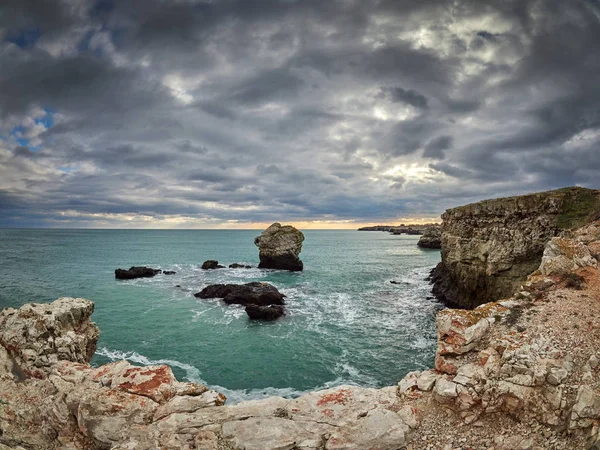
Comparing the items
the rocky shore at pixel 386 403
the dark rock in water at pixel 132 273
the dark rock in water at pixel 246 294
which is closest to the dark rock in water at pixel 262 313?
the dark rock in water at pixel 246 294

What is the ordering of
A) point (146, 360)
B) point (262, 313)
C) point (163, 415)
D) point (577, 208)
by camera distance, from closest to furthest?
point (163, 415) < point (146, 360) < point (577, 208) < point (262, 313)

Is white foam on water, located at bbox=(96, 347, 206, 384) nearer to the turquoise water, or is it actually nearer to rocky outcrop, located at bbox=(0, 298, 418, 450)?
the turquoise water

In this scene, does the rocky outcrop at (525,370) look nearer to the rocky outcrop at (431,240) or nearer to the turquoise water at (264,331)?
the turquoise water at (264,331)

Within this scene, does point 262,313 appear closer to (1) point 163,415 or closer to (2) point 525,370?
(1) point 163,415

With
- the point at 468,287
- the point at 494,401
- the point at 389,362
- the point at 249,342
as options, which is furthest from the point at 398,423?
the point at 468,287

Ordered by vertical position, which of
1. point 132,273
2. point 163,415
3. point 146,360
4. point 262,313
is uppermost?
point 163,415

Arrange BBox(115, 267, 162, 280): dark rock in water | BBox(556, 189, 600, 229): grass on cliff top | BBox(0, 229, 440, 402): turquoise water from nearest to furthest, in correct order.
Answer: BBox(0, 229, 440, 402): turquoise water
BBox(556, 189, 600, 229): grass on cliff top
BBox(115, 267, 162, 280): dark rock in water

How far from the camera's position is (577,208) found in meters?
25.0

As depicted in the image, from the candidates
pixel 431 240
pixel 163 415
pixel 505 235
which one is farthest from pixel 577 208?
pixel 431 240

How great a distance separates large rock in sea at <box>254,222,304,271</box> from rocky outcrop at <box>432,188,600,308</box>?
1488 inches

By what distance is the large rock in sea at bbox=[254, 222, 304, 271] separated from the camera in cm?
6906

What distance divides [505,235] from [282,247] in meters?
47.0

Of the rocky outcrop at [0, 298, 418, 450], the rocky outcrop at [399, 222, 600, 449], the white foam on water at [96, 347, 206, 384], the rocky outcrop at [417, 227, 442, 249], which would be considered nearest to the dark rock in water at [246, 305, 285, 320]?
the white foam on water at [96, 347, 206, 384]

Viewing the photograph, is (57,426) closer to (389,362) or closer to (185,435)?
(185,435)
